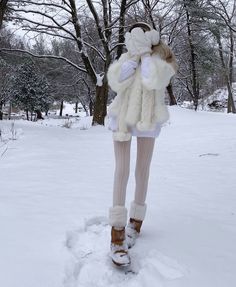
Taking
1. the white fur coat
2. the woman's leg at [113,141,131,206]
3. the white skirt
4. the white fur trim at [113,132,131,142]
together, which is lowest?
the woman's leg at [113,141,131,206]

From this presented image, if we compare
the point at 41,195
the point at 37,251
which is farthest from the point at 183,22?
the point at 37,251

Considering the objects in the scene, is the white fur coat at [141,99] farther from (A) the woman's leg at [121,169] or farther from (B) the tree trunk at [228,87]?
(B) the tree trunk at [228,87]

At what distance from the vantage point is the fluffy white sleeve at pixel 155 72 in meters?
2.86

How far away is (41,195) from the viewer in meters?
4.53

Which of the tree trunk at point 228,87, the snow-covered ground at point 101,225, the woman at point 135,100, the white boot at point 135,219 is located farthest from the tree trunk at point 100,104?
the tree trunk at point 228,87

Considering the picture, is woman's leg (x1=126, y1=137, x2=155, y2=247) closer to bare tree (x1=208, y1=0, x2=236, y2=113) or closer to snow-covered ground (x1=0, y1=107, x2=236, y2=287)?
snow-covered ground (x1=0, y1=107, x2=236, y2=287)

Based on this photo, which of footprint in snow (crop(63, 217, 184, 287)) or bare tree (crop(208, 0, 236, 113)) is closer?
footprint in snow (crop(63, 217, 184, 287))

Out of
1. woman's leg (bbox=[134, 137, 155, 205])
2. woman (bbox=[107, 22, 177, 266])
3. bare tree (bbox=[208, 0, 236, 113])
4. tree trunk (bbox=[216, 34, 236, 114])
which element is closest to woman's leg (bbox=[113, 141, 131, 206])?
woman (bbox=[107, 22, 177, 266])

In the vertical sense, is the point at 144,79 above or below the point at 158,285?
above

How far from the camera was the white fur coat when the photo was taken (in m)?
2.88

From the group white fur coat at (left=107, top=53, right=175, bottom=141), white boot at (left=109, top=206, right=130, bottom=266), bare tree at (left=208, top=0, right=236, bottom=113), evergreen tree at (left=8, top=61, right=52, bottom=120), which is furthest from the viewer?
evergreen tree at (left=8, top=61, right=52, bottom=120)

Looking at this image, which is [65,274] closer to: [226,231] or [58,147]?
[226,231]

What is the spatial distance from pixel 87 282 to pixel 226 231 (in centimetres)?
150

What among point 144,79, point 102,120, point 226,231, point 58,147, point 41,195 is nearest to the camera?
point 144,79
